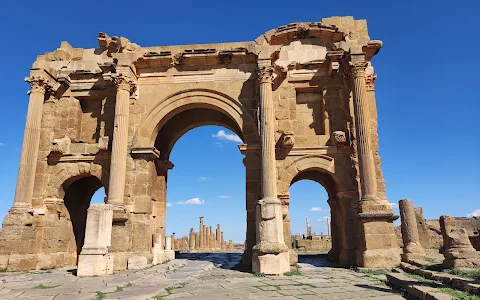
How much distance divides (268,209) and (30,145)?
8.02 m

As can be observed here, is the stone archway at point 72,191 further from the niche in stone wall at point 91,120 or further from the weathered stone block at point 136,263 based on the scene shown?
the weathered stone block at point 136,263

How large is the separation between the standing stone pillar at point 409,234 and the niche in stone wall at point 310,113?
345 cm

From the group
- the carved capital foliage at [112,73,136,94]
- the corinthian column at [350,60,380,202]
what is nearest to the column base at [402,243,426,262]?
the corinthian column at [350,60,380,202]

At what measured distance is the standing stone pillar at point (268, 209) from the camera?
347 inches

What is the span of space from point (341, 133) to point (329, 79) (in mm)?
2019

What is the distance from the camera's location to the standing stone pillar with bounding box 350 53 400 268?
9398 millimetres

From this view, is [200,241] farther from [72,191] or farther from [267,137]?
[267,137]

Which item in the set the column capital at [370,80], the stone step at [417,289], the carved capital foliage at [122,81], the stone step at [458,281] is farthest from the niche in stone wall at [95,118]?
the stone step at [458,281]

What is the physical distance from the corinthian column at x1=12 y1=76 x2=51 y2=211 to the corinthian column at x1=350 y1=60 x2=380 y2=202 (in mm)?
10089

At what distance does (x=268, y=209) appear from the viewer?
9281 millimetres

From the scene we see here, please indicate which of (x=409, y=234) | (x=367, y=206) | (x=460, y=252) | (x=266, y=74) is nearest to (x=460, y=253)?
(x=460, y=252)

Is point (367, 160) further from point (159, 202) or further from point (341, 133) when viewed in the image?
point (159, 202)

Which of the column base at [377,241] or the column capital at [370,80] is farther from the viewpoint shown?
the column capital at [370,80]

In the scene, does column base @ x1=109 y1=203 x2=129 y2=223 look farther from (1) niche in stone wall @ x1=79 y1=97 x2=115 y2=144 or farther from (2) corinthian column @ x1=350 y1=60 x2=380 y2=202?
(2) corinthian column @ x1=350 y1=60 x2=380 y2=202
